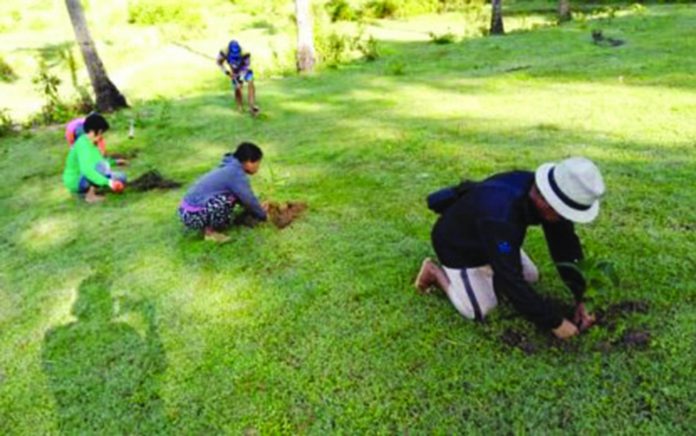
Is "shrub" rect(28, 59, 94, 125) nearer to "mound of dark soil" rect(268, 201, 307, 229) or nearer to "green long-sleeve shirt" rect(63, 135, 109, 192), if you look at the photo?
"green long-sleeve shirt" rect(63, 135, 109, 192)

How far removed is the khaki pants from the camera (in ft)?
11.6

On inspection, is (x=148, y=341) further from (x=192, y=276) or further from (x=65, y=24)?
(x=65, y=24)

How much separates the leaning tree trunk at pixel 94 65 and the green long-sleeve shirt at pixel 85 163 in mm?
5008

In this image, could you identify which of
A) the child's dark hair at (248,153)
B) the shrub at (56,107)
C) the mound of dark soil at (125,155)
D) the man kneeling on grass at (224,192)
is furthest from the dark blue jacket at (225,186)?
the shrub at (56,107)

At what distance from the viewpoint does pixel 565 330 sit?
3.18 meters

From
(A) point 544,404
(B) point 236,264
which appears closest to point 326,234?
(B) point 236,264

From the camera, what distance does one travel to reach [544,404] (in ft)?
9.63

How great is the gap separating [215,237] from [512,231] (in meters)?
2.96

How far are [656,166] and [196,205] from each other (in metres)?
4.36

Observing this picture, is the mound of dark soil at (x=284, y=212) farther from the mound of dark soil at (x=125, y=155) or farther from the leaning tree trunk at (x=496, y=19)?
the leaning tree trunk at (x=496, y=19)

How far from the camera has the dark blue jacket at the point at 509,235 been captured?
2.97m

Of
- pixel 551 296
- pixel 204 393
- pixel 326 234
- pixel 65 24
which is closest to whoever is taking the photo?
pixel 204 393

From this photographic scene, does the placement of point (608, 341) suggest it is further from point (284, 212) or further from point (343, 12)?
point (343, 12)

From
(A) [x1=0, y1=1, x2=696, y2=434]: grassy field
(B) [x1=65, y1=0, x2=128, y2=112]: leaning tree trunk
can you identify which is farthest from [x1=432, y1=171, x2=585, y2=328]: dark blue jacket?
(B) [x1=65, y1=0, x2=128, y2=112]: leaning tree trunk
